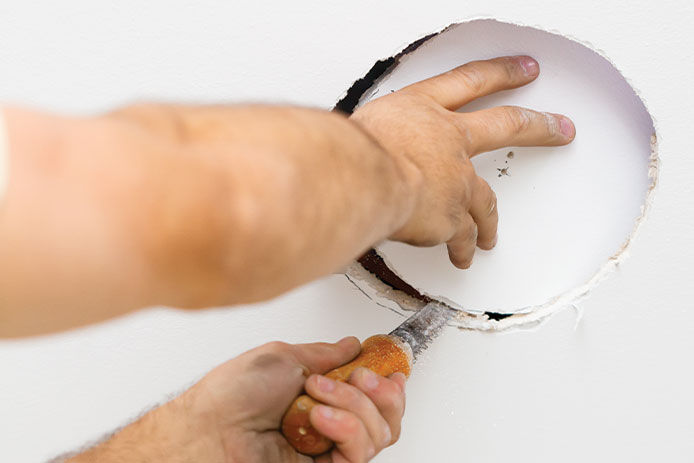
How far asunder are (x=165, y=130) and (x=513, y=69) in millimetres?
580

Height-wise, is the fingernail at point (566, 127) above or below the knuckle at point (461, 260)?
above

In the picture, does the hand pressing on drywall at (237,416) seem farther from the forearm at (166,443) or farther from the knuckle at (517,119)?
the knuckle at (517,119)

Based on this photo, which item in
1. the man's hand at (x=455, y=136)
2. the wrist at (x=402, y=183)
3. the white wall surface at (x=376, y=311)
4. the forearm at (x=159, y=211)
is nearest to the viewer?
the forearm at (x=159, y=211)

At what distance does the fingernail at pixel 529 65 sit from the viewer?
87 centimetres

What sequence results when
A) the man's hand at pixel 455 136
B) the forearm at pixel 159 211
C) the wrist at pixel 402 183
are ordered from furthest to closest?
1. the man's hand at pixel 455 136
2. the wrist at pixel 402 183
3. the forearm at pixel 159 211

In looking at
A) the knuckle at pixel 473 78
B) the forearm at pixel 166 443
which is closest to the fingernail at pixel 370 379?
the forearm at pixel 166 443

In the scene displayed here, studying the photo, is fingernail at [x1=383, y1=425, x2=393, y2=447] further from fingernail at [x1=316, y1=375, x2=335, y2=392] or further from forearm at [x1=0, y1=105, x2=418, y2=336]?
forearm at [x1=0, y1=105, x2=418, y2=336]

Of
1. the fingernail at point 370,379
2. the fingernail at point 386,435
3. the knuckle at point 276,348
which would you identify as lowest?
the knuckle at point 276,348

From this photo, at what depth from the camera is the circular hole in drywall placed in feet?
2.84

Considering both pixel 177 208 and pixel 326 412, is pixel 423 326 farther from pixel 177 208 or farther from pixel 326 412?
pixel 177 208

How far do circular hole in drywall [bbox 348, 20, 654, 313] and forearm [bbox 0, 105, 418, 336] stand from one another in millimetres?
482

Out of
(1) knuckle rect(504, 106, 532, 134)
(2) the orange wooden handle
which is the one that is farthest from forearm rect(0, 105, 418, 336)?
(1) knuckle rect(504, 106, 532, 134)

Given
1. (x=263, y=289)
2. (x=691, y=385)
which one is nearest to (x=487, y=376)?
(x=691, y=385)

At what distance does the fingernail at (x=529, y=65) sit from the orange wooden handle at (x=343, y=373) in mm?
378
